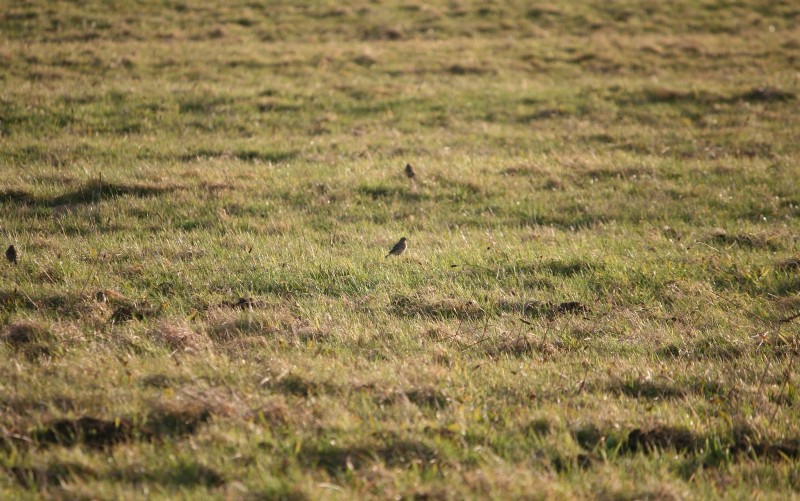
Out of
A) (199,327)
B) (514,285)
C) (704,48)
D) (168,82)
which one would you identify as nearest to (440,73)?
(168,82)

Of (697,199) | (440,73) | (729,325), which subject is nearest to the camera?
(729,325)

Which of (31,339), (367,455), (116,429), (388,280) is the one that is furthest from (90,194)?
(367,455)

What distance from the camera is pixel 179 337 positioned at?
19.1ft

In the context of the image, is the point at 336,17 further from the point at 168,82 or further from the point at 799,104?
the point at 799,104

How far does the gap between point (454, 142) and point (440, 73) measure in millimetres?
5545

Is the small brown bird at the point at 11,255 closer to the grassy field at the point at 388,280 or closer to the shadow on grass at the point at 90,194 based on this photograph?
the grassy field at the point at 388,280

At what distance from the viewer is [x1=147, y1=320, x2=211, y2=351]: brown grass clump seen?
575 centimetres

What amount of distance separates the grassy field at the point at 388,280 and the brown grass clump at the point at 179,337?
0.02m

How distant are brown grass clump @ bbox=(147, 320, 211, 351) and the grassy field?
22 mm

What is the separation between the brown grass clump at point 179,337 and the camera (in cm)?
575

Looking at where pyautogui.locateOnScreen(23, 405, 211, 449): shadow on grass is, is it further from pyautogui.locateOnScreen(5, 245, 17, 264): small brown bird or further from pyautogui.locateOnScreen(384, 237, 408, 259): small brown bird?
pyautogui.locateOnScreen(384, 237, 408, 259): small brown bird

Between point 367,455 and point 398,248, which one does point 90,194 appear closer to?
point 398,248

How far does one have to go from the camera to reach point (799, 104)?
16.2m

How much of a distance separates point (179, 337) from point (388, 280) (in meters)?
2.38
